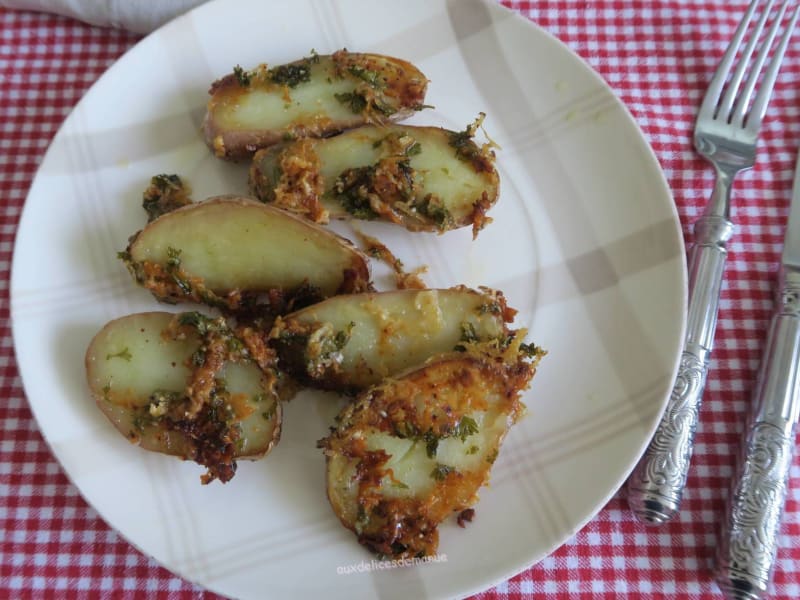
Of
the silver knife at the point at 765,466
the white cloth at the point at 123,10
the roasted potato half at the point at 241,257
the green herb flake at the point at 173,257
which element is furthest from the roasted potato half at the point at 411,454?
the white cloth at the point at 123,10

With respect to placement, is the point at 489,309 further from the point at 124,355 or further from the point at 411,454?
the point at 124,355

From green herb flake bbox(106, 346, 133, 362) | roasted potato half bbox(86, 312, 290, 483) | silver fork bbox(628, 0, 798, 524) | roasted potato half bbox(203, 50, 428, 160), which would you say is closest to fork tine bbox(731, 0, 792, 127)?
silver fork bbox(628, 0, 798, 524)

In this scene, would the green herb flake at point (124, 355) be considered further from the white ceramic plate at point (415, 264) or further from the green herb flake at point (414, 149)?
the green herb flake at point (414, 149)

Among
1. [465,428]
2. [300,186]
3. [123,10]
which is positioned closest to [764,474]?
[465,428]

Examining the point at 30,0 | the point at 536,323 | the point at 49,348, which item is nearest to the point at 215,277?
the point at 49,348

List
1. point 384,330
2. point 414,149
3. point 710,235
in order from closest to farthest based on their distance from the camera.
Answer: point 384,330, point 414,149, point 710,235

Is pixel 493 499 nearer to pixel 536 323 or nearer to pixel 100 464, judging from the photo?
pixel 536 323
